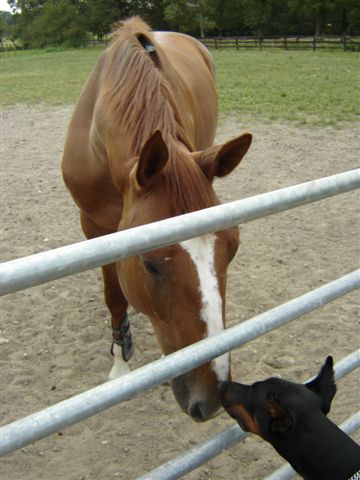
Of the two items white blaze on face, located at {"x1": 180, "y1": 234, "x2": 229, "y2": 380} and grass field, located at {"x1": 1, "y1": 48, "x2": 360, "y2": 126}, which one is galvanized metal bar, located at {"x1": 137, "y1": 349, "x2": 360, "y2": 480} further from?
grass field, located at {"x1": 1, "y1": 48, "x2": 360, "y2": 126}

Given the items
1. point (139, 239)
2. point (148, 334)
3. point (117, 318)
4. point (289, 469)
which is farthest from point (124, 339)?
point (139, 239)

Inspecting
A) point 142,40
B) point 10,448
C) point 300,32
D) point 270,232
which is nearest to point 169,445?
point 10,448

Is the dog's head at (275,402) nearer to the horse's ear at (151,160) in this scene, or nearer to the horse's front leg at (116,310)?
the horse's ear at (151,160)

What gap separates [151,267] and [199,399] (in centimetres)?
51

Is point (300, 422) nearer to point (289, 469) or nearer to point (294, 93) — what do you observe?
point (289, 469)

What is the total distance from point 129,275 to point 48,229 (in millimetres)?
3330

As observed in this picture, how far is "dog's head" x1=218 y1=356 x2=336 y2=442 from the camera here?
1.53 meters

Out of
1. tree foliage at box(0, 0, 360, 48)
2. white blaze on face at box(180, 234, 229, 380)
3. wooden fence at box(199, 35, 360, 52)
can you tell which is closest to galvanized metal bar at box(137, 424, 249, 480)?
white blaze on face at box(180, 234, 229, 380)

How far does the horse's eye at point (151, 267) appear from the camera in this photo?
1828 mm

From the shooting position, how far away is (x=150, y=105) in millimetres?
2332

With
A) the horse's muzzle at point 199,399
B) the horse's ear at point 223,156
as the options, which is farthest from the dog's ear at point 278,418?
the horse's ear at point 223,156

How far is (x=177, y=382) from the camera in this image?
186 centimetres

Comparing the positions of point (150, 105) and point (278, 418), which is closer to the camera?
point (278, 418)

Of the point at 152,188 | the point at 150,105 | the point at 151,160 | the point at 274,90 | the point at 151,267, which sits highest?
the point at 150,105
